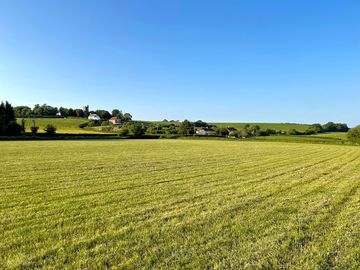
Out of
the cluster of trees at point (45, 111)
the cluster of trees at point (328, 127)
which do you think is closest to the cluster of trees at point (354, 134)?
the cluster of trees at point (328, 127)

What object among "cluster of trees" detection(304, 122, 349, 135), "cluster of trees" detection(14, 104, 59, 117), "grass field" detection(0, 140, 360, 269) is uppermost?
"cluster of trees" detection(14, 104, 59, 117)

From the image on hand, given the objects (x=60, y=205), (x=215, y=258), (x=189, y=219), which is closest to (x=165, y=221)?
(x=189, y=219)

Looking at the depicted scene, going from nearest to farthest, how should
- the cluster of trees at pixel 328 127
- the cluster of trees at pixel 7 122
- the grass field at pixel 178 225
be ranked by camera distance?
1. the grass field at pixel 178 225
2. the cluster of trees at pixel 7 122
3. the cluster of trees at pixel 328 127

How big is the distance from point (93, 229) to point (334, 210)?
22.2 feet

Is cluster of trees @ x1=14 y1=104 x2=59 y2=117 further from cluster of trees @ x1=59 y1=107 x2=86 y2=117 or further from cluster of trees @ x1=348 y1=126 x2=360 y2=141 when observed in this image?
cluster of trees @ x1=348 y1=126 x2=360 y2=141

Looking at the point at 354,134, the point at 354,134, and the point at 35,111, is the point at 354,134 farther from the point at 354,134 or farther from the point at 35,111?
the point at 35,111

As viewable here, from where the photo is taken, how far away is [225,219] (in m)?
7.27

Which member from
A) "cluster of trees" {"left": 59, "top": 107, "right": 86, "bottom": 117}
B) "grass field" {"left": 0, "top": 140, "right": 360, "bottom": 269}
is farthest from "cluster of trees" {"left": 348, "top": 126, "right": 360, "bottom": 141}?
"cluster of trees" {"left": 59, "top": 107, "right": 86, "bottom": 117}

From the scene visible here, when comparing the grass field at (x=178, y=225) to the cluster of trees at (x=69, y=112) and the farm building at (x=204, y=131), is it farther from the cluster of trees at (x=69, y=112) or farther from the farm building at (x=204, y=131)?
the cluster of trees at (x=69, y=112)

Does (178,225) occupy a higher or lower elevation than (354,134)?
lower

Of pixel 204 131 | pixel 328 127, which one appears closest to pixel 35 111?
pixel 204 131

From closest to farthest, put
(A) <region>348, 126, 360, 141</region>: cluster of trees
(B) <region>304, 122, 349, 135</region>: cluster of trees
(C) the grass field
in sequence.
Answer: (C) the grass field < (A) <region>348, 126, 360, 141</region>: cluster of trees < (B) <region>304, 122, 349, 135</region>: cluster of trees

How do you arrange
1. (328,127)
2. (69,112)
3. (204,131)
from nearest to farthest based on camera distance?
(328,127) → (204,131) → (69,112)

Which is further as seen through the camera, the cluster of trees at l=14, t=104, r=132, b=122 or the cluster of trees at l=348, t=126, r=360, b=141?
the cluster of trees at l=14, t=104, r=132, b=122
